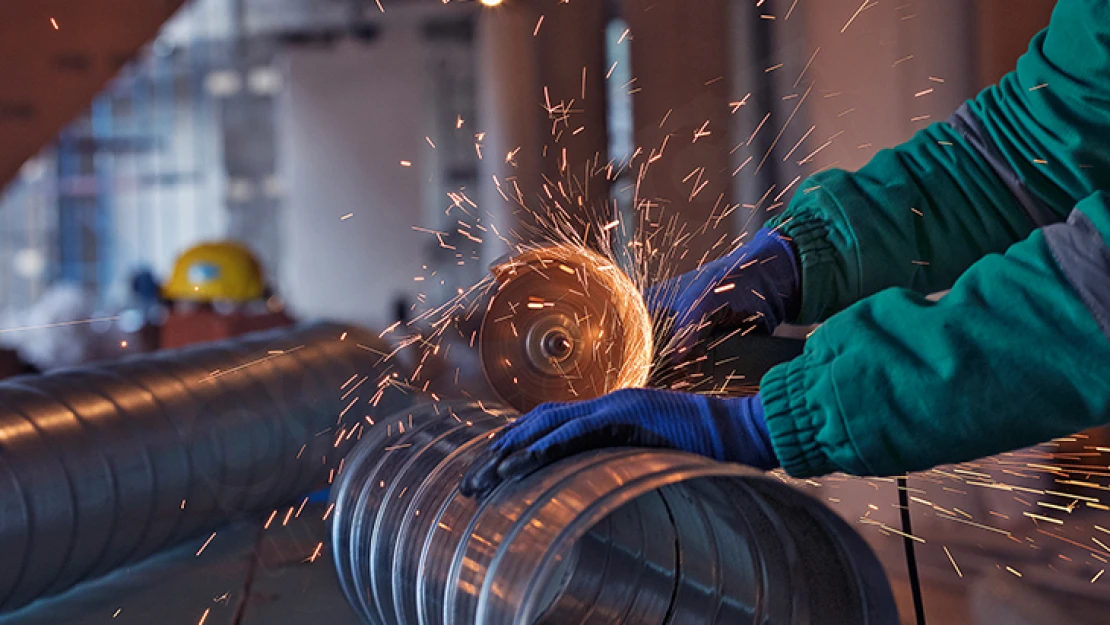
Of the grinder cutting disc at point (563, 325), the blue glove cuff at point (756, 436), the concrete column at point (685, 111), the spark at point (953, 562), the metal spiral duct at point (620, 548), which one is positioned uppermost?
the concrete column at point (685, 111)

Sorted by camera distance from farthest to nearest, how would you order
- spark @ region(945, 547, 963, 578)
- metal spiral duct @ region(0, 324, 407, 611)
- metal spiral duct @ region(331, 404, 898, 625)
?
spark @ region(945, 547, 963, 578) → metal spiral duct @ region(0, 324, 407, 611) → metal spiral duct @ region(331, 404, 898, 625)

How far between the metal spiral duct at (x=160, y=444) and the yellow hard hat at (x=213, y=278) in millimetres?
→ 2490

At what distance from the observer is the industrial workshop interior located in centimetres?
113

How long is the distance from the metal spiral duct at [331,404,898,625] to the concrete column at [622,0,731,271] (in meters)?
2.32

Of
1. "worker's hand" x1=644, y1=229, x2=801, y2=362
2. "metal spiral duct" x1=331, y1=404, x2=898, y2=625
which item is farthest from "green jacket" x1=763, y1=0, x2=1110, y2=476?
"worker's hand" x1=644, y1=229, x2=801, y2=362

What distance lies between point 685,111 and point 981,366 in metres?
3.18

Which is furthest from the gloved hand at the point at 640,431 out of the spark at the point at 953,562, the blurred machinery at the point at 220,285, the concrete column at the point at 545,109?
the blurred machinery at the point at 220,285

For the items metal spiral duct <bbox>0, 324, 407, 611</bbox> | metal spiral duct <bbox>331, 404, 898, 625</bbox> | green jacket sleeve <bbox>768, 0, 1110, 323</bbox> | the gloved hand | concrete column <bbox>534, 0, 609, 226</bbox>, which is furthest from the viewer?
concrete column <bbox>534, 0, 609, 226</bbox>


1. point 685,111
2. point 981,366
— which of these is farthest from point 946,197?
point 685,111

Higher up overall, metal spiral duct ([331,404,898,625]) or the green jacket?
the green jacket

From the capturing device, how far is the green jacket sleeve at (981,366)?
42.3 inches

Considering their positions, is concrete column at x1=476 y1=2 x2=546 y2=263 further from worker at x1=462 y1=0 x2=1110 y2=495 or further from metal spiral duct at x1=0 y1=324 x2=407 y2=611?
worker at x1=462 y1=0 x2=1110 y2=495

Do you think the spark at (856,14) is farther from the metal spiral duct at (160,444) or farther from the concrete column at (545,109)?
the metal spiral duct at (160,444)

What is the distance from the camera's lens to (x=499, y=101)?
587 centimetres
